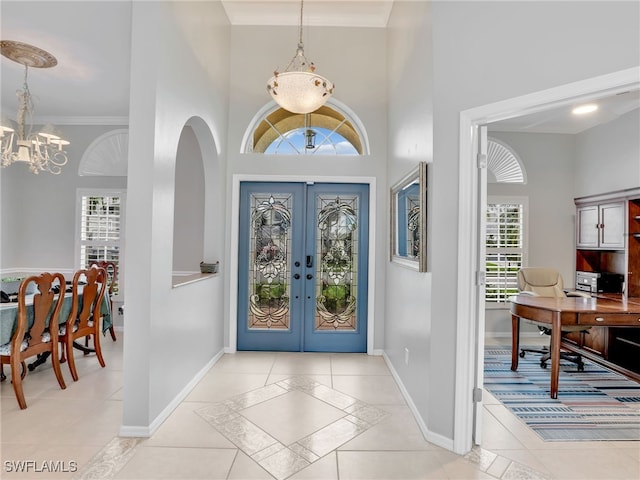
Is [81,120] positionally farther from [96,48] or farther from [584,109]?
[584,109]

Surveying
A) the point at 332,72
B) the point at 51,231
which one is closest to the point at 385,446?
the point at 332,72

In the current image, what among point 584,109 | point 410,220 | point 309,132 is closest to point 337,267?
point 410,220

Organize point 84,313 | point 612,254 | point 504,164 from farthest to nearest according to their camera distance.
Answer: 1. point 504,164
2. point 612,254
3. point 84,313

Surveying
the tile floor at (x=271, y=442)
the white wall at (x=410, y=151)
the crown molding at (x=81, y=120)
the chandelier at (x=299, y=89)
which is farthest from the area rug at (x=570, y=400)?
the crown molding at (x=81, y=120)

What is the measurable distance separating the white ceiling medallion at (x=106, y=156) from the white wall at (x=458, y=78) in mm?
4869

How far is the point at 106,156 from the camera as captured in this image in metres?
5.51

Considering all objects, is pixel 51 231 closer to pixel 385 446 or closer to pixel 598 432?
pixel 385 446

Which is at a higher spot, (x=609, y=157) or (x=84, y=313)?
(x=609, y=157)

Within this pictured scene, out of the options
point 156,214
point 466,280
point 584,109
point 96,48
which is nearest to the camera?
point 466,280

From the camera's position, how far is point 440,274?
7.82 ft

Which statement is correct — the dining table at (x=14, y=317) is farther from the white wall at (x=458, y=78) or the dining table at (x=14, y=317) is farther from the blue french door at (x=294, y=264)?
the white wall at (x=458, y=78)

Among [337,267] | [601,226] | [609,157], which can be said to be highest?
Result: [609,157]

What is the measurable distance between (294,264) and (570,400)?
3144 millimetres

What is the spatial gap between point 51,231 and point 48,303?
10.1ft
